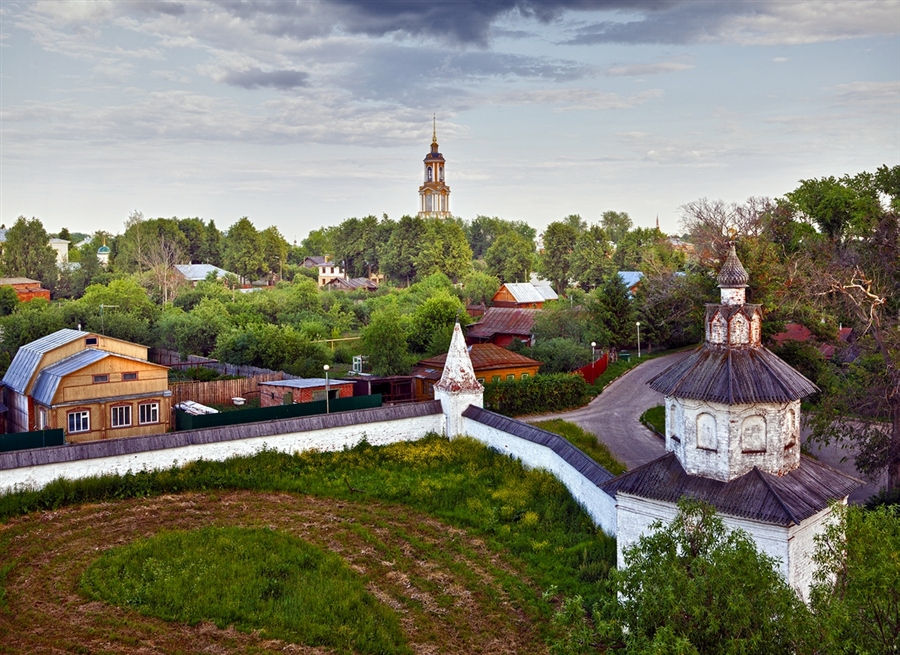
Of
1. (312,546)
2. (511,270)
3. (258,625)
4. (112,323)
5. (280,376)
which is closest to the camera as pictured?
(258,625)

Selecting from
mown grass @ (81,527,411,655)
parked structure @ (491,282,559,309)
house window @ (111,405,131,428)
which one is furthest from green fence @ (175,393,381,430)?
parked structure @ (491,282,559,309)

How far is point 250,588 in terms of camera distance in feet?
49.2

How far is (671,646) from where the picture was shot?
8.66 metres

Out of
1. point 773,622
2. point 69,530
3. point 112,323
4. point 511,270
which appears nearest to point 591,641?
point 773,622

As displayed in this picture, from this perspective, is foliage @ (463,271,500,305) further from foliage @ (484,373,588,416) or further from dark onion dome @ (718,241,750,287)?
dark onion dome @ (718,241,750,287)

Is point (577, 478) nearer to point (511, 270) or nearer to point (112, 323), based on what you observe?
point (112, 323)

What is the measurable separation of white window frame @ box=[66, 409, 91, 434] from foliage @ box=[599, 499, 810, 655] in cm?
2207

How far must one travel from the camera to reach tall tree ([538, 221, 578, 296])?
275 feet

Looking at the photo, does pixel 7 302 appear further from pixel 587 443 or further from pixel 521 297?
pixel 587 443

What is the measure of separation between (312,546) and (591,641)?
30.3 feet

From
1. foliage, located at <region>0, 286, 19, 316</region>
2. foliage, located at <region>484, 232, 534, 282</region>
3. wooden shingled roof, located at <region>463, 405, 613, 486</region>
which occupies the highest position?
foliage, located at <region>484, 232, 534, 282</region>

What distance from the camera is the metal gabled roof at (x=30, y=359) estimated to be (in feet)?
90.6

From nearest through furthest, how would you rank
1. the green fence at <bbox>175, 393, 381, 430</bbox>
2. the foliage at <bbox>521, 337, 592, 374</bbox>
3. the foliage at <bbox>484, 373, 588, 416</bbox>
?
the green fence at <bbox>175, 393, 381, 430</bbox> → the foliage at <bbox>484, 373, 588, 416</bbox> → the foliage at <bbox>521, 337, 592, 374</bbox>

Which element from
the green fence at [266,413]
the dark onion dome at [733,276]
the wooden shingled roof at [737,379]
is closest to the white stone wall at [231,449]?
the green fence at [266,413]
